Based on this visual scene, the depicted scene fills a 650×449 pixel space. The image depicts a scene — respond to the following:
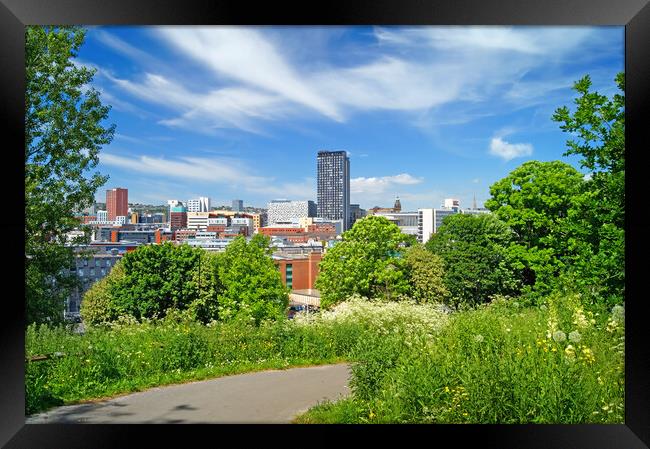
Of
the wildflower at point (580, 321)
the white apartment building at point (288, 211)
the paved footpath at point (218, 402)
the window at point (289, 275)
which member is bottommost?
the paved footpath at point (218, 402)

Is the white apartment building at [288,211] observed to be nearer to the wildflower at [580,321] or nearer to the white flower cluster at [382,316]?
the white flower cluster at [382,316]

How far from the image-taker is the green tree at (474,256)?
785 cm

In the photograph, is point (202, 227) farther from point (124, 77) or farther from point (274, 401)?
point (274, 401)

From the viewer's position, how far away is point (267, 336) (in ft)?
17.0

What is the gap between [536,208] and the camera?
8188 millimetres

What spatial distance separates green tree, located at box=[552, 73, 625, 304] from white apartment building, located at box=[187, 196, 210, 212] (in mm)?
5387

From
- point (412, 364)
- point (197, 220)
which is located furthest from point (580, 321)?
point (197, 220)

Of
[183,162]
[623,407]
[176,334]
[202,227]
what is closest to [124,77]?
[183,162]

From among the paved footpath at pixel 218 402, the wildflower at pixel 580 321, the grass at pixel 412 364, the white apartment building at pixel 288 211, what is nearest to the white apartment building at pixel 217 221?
the white apartment building at pixel 288 211

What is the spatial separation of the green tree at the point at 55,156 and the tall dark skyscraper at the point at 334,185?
10.2 feet

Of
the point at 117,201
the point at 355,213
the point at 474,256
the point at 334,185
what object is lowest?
the point at 474,256

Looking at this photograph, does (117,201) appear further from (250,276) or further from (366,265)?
(366,265)

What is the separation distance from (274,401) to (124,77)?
154 inches
